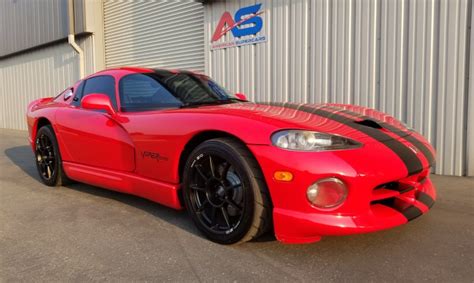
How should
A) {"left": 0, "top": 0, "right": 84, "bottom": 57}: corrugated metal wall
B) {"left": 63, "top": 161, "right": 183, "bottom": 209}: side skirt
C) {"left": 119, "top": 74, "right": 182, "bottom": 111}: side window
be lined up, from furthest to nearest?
{"left": 0, "top": 0, "right": 84, "bottom": 57}: corrugated metal wall < {"left": 119, "top": 74, "right": 182, "bottom": 111}: side window < {"left": 63, "top": 161, "right": 183, "bottom": 209}: side skirt

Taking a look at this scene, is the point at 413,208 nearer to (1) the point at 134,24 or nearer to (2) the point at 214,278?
(2) the point at 214,278

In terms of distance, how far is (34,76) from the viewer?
1477cm

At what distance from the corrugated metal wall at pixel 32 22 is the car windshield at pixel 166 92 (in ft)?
31.4

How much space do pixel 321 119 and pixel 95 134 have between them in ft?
7.10

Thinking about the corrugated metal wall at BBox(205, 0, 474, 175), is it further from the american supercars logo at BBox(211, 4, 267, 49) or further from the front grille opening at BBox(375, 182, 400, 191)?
the front grille opening at BBox(375, 182, 400, 191)

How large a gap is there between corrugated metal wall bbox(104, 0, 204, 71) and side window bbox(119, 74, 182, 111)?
17.4 ft

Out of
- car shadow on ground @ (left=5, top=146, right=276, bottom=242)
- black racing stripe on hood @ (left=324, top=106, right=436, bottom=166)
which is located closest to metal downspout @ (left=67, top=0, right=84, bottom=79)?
car shadow on ground @ (left=5, top=146, right=276, bottom=242)

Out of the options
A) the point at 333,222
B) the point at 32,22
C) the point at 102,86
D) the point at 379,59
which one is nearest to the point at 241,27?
the point at 379,59

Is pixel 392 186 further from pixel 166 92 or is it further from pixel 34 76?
pixel 34 76

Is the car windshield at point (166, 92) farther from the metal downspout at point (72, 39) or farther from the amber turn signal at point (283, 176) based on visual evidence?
the metal downspout at point (72, 39)

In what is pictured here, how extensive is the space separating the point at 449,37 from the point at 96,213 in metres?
4.55

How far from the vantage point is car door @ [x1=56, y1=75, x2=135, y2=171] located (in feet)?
11.7

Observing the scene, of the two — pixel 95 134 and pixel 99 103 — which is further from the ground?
pixel 99 103

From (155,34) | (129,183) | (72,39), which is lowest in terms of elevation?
(129,183)
